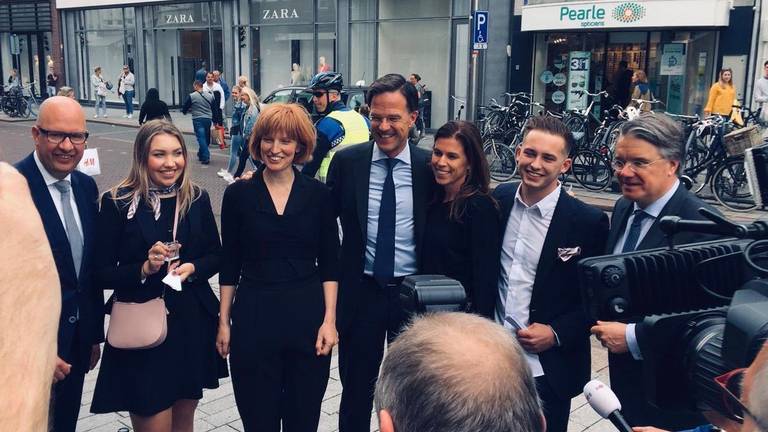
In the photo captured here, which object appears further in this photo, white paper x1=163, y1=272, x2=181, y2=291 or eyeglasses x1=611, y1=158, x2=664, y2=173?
white paper x1=163, y1=272, x2=181, y2=291

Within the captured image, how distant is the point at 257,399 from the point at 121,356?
59 cm

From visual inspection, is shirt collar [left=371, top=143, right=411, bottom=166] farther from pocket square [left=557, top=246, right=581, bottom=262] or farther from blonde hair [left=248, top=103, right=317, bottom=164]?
pocket square [left=557, top=246, right=581, bottom=262]

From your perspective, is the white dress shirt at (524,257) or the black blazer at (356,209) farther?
the black blazer at (356,209)

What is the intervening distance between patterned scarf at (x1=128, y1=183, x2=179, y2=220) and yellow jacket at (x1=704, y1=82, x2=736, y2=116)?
12776 mm

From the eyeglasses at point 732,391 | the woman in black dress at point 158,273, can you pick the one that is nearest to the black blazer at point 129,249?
the woman in black dress at point 158,273

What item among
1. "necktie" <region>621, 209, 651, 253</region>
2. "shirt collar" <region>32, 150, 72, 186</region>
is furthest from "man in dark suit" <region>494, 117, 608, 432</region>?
"shirt collar" <region>32, 150, 72, 186</region>

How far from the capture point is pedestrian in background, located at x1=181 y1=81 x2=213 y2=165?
15.2 meters

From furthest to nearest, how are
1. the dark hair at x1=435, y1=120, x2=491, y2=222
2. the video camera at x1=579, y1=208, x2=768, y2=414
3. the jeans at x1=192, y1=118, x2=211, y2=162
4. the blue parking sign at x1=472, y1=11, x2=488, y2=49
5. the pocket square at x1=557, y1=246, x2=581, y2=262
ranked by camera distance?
the jeans at x1=192, y1=118, x2=211, y2=162, the blue parking sign at x1=472, y1=11, x2=488, y2=49, the dark hair at x1=435, y1=120, x2=491, y2=222, the pocket square at x1=557, y1=246, x2=581, y2=262, the video camera at x1=579, y1=208, x2=768, y2=414

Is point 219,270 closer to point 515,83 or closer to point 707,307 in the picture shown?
point 707,307

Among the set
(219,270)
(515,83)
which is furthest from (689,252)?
(515,83)

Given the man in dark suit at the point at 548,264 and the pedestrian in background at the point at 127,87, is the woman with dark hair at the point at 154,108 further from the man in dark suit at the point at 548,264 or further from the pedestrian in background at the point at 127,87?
the pedestrian in background at the point at 127,87

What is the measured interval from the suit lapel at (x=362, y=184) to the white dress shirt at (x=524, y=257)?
647 mm

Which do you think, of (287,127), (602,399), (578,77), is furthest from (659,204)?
(578,77)

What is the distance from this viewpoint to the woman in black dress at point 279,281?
3.18 meters
